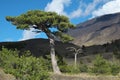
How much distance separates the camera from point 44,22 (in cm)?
6047

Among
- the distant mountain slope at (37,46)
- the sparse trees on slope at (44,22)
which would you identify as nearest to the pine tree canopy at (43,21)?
the sparse trees on slope at (44,22)

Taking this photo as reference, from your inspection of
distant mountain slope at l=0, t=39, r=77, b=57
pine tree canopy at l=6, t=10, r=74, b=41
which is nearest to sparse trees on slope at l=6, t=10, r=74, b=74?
pine tree canopy at l=6, t=10, r=74, b=41

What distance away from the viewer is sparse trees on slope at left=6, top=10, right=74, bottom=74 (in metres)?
59.2

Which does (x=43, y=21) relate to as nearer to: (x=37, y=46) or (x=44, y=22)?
(x=44, y=22)

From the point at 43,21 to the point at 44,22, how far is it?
1.86ft

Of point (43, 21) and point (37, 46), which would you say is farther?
point (37, 46)

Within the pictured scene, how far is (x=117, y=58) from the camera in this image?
4405 inches

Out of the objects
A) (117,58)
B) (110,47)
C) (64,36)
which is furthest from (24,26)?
(110,47)

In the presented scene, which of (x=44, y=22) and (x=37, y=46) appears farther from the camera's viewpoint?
(x=37, y=46)

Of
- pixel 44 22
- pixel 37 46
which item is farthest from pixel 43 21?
pixel 37 46

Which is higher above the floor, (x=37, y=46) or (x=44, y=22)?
(x=37, y=46)

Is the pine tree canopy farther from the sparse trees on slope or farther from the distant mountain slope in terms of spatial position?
the distant mountain slope

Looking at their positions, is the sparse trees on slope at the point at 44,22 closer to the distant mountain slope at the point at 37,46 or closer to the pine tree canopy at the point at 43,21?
the pine tree canopy at the point at 43,21

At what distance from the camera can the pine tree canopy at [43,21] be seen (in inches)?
2330
